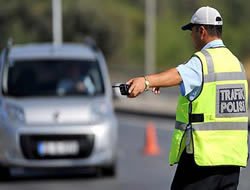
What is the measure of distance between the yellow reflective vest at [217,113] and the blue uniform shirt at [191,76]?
0.03 m

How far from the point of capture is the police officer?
4.73 metres

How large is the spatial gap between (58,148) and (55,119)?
36 cm

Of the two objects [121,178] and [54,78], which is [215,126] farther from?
[54,78]

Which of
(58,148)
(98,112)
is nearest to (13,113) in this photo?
(58,148)

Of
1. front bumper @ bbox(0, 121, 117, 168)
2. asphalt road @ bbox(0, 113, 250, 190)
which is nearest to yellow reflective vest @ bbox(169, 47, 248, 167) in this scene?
asphalt road @ bbox(0, 113, 250, 190)

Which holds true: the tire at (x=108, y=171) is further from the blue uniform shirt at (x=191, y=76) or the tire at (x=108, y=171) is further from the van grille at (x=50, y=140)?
the blue uniform shirt at (x=191, y=76)

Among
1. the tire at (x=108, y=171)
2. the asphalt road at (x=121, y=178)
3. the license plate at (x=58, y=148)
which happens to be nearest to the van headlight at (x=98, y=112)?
the license plate at (x=58, y=148)

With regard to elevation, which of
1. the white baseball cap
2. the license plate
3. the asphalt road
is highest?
the white baseball cap

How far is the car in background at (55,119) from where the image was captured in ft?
34.1

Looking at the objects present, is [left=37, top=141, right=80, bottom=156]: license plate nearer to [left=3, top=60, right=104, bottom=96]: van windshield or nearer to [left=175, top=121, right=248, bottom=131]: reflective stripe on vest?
[left=3, top=60, right=104, bottom=96]: van windshield

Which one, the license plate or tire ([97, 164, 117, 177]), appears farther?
tire ([97, 164, 117, 177])

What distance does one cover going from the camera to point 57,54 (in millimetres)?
11438

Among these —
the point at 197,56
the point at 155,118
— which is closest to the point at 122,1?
the point at 155,118

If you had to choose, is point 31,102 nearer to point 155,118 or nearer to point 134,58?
point 155,118
